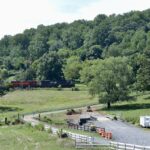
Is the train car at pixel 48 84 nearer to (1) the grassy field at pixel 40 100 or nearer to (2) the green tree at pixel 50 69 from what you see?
(2) the green tree at pixel 50 69

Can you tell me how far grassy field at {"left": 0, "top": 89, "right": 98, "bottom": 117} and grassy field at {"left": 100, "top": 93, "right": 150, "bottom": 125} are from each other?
32.5ft

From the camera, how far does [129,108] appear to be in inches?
3474

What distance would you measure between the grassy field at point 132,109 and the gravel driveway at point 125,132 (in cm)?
210

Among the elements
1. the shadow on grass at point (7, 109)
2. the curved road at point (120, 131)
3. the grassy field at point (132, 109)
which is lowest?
the curved road at point (120, 131)

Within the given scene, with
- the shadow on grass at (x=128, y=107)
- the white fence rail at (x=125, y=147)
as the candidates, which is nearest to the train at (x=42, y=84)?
the shadow on grass at (x=128, y=107)

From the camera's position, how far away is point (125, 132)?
66750 millimetres

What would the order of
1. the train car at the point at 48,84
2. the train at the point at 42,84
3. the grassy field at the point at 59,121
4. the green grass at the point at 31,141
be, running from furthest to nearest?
the train car at the point at 48,84 < the train at the point at 42,84 < the grassy field at the point at 59,121 < the green grass at the point at 31,141

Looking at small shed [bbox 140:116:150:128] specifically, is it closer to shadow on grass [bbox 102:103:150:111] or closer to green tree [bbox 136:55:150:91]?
shadow on grass [bbox 102:103:150:111]

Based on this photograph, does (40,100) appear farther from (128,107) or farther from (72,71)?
(72,71)

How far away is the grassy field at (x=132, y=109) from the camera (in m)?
77.4

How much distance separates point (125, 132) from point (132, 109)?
20.1 meters

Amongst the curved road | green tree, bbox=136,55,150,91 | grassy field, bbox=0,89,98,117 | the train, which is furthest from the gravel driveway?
the train

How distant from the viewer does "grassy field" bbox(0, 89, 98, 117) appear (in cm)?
9725

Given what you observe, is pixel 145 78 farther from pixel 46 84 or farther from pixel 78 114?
pixel 46 84
